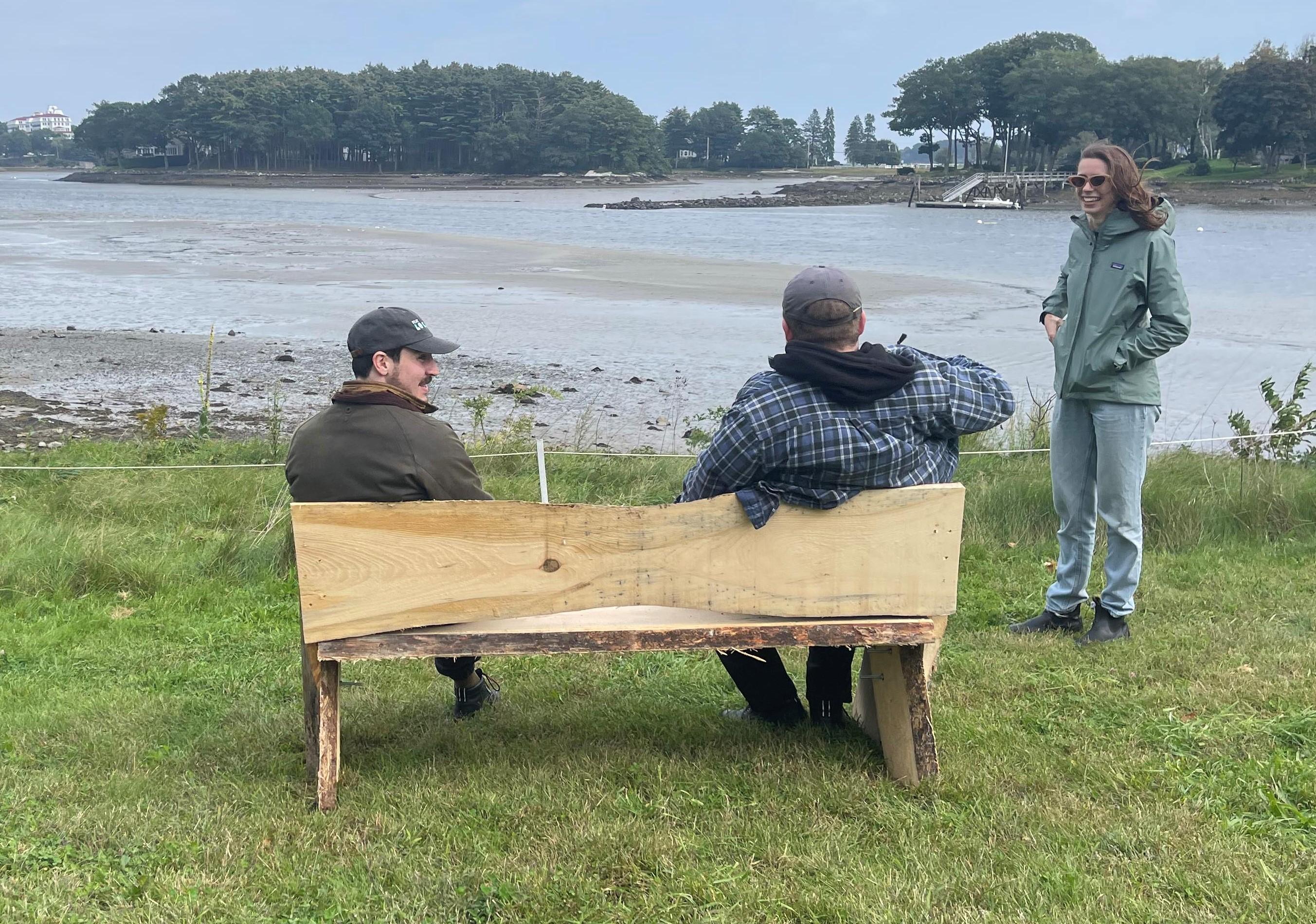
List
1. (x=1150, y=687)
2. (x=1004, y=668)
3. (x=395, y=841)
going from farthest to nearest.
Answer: (x=1004, y=668), (x=1150, y=687), (x=395, y=841)

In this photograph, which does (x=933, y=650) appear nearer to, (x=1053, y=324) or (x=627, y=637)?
(x=627, y=637)

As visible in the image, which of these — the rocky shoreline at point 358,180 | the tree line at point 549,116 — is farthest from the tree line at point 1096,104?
the rocky shoreline at point 358,180

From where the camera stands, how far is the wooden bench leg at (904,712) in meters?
3.72

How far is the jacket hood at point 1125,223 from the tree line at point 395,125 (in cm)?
13888

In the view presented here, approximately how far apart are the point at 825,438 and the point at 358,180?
134187mm

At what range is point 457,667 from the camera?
14.5ft

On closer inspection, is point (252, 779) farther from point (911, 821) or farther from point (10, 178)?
point (10, 178)

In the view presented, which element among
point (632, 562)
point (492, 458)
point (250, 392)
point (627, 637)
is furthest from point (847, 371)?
point (250, 392)

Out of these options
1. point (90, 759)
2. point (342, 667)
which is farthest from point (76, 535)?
point (90, 759)

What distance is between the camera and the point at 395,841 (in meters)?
3.40

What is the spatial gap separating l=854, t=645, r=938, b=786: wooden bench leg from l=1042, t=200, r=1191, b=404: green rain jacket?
6.04ft

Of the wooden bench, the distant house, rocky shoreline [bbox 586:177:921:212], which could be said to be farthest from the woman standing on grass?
the distant house

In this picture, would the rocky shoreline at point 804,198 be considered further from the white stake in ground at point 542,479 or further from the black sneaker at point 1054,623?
the black sneaker at point 1054,623

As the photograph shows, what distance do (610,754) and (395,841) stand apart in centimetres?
85
